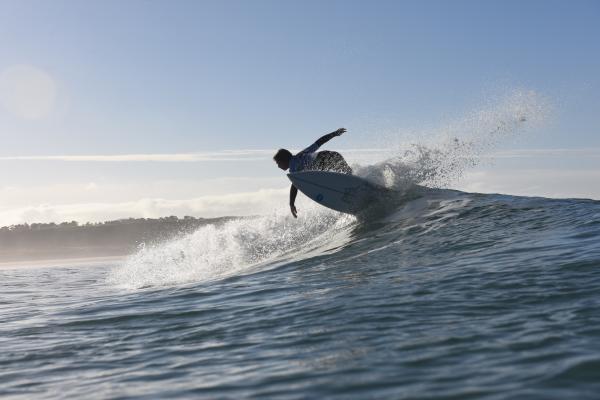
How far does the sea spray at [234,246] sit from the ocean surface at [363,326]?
2.22 meters

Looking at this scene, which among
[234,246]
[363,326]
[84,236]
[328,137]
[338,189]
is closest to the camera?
[363,326]

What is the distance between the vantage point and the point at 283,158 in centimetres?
1405

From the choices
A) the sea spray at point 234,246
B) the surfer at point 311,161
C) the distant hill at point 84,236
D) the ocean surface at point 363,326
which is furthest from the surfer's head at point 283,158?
the distant hill at point 84,236

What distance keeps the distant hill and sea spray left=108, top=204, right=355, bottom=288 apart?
30497mm

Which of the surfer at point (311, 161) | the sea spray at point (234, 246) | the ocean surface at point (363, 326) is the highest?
the surfer at point (311, 161)

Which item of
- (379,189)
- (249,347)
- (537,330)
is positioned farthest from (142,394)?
(379,189)

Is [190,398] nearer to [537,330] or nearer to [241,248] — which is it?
[537,330]

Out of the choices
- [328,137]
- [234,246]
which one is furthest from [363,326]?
[234,246]

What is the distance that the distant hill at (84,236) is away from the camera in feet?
160

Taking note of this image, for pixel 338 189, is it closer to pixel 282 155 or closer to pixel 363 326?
pixel 282 155

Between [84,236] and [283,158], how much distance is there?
147 feet

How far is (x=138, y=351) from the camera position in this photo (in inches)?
201

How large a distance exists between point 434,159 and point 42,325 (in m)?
10.8

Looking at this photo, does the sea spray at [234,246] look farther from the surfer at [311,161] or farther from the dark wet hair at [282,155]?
the dark wet hair at [282,155]
